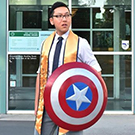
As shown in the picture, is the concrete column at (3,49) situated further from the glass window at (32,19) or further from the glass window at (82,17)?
the glass window at (82,17)

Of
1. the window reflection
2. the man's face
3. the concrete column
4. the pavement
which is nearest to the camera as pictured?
the man's face

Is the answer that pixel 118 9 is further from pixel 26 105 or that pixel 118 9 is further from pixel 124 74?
pixel 26 105

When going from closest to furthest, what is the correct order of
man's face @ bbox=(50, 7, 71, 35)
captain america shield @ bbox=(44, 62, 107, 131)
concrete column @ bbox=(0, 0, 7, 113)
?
captain america shield @ bbox=(44, 62, 107, 131) < man's face @ bbox=(50, 7, 71, 35) < concrete column @ bbox=(0, 0, 7, 113)

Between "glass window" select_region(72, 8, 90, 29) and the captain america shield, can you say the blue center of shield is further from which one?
"glass window" select_region(72, 8, 90, 29)

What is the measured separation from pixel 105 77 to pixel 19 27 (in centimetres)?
242

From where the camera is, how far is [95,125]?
23.4 feet

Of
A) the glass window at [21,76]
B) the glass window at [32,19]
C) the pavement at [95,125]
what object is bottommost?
the pavement at [95,125]

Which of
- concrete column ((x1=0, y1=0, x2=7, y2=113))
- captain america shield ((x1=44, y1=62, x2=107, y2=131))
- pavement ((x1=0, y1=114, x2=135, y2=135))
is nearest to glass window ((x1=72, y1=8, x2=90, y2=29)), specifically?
concrete column ((x1=0, y1=0, x2=7, y2=113))

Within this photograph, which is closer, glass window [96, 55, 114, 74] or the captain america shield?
the captain america shield

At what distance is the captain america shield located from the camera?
106 inches

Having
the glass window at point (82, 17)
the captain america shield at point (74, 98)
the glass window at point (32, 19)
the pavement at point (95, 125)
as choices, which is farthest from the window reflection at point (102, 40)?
the captain america shield at point (74, 98)

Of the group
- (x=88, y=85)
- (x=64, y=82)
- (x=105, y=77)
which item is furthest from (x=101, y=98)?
(x=105, y=77)

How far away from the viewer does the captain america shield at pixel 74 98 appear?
268cm

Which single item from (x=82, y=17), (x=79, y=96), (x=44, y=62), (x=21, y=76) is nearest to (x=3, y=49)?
(x=21, y=76)
